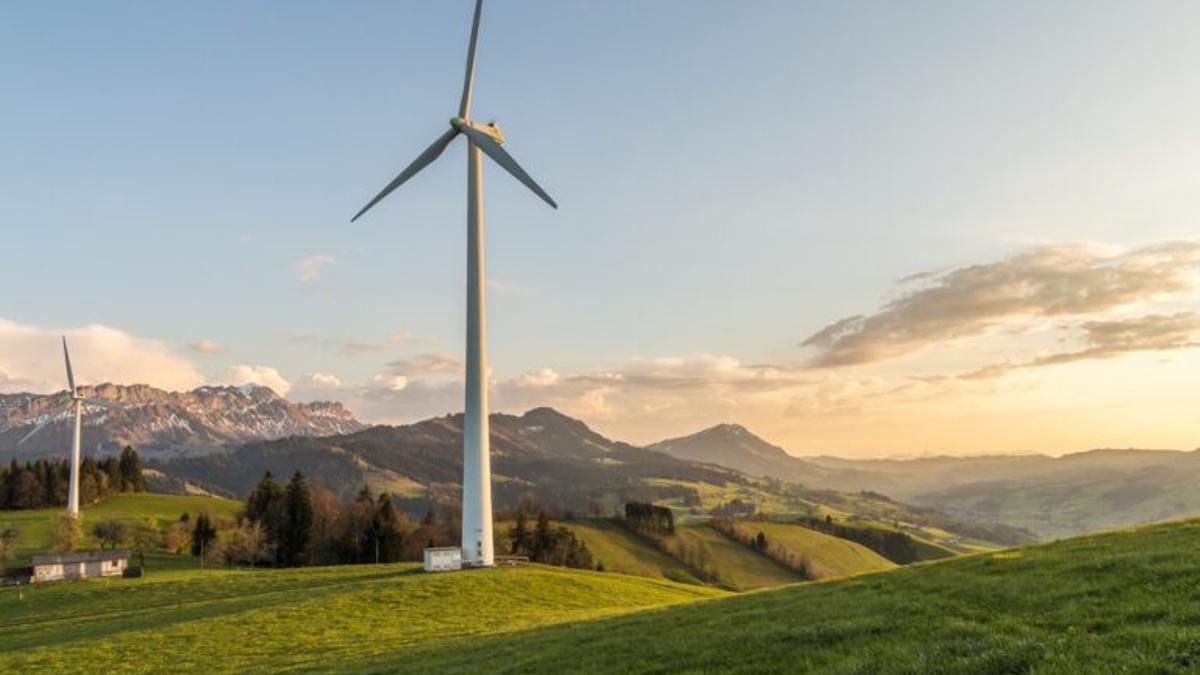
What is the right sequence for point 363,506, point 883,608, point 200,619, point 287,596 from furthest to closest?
point 363,506 → point 287,596 → point 200,619 → point 883,608

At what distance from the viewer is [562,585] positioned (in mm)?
66250

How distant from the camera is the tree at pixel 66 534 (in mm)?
131637

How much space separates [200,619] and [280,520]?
97.2m

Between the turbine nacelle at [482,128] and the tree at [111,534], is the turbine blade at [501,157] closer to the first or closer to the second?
the turbine nacelle at [482,128]

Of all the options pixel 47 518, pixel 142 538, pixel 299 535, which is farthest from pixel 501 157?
pixel 47 518

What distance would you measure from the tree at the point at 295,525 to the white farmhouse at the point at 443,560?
81543mm

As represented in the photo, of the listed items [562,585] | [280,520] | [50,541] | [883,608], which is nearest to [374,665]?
[883,608]

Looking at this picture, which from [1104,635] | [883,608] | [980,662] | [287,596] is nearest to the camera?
[980,662]

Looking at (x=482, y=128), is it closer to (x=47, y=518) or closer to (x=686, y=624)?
(x=686, y=624)

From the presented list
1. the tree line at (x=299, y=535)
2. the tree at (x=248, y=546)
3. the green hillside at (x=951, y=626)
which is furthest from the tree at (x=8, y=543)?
the green hillside at (x=951, y=626)

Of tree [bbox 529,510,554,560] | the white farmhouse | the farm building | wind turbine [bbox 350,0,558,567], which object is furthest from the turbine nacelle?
tree [bbox 529,510,554,560]

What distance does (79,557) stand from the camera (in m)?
116

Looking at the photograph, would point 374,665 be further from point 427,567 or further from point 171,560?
point 171,560

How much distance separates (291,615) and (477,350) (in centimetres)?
2648
